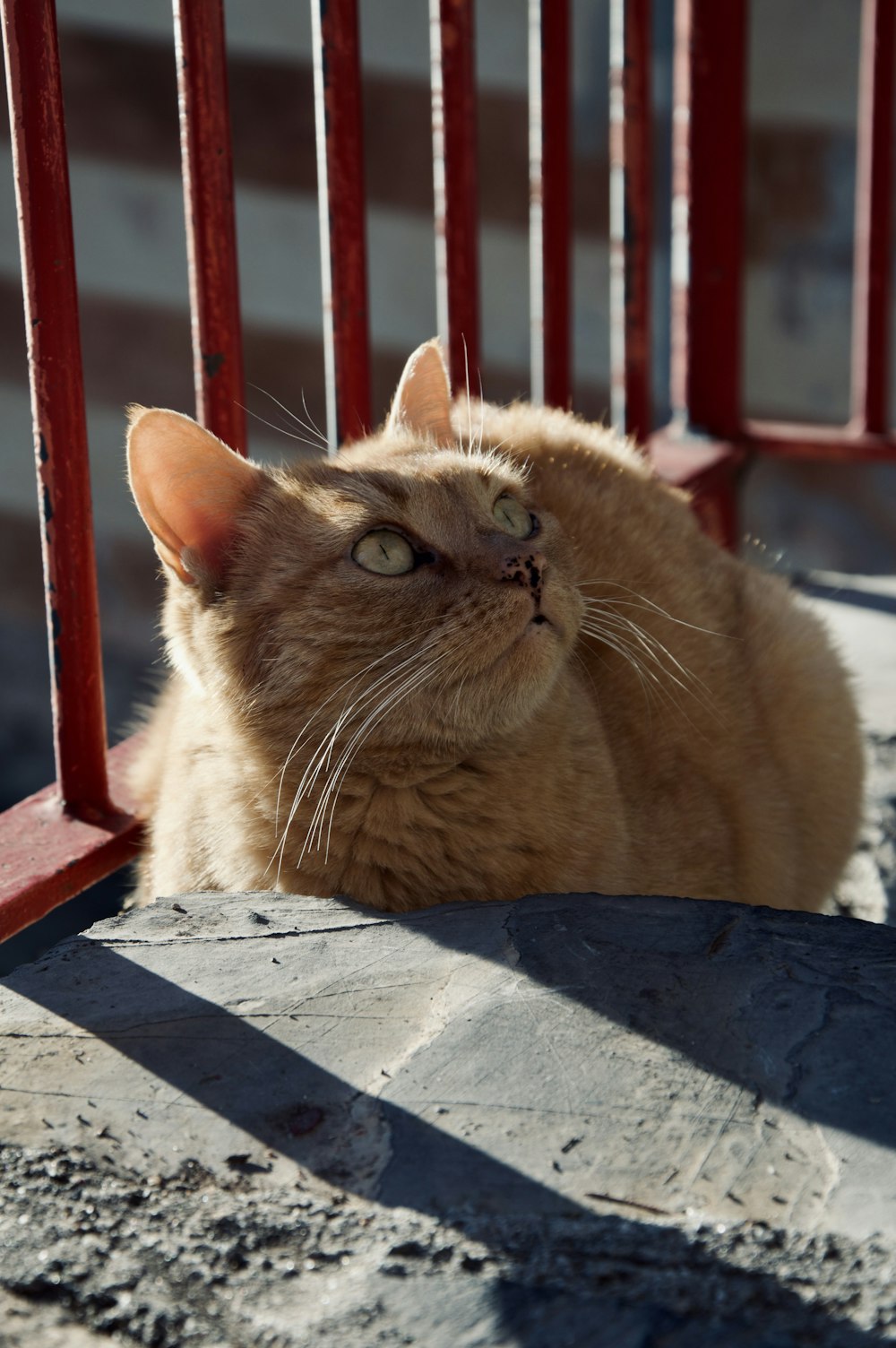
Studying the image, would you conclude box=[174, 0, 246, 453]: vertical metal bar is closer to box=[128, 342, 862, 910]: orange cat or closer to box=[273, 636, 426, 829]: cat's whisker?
box=[128, 342, 862, 910]: orange cat

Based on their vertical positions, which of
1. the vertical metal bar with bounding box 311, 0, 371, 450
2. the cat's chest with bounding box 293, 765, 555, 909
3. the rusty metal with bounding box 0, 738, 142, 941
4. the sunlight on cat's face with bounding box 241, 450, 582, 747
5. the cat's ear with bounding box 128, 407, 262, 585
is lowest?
the rusty metal with bounding box 0, 738, 142, 941

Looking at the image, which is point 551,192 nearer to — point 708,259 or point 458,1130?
point 708,259

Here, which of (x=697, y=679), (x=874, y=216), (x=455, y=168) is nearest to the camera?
(x=697, y=679)

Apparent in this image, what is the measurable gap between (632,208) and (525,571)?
182 cm

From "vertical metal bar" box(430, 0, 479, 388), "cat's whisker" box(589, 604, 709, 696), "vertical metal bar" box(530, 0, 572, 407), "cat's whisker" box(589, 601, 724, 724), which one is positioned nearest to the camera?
"cat's whisker" box(589, 604, 709, 696)

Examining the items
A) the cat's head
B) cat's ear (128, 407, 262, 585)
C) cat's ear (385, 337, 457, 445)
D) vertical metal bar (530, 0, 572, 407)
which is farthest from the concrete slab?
vertical metal bar (530, 0, 572, 407)

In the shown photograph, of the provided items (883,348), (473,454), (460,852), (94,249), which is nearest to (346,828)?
(460,852)

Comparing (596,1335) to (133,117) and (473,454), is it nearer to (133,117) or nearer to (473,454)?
(473,454)

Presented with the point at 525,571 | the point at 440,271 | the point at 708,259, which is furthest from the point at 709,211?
the point at 525,571

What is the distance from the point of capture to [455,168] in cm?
273

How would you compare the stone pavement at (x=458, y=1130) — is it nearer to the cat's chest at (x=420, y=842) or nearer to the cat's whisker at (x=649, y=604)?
the cat's chest at (x=420, y=842)

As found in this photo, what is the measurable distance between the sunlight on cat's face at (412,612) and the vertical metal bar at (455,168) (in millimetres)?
802

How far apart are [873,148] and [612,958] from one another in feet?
8.89

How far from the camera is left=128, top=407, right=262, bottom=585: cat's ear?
5.99 feet
